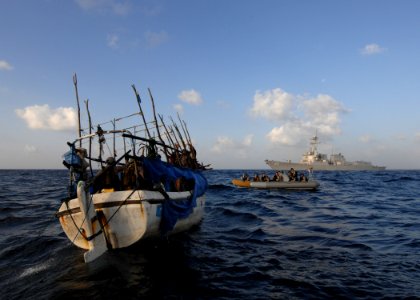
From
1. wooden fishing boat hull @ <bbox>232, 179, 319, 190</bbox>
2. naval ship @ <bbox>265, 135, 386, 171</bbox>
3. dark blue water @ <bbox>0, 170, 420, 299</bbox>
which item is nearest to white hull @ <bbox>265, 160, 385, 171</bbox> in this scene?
naval ship @ <bbox>265, 135, 386, 171</bbox>

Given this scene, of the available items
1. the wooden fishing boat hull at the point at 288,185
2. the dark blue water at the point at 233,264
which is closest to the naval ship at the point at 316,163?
the wooden fishing boat hull at the point at 288,185

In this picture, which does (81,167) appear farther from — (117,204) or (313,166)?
(313,166)

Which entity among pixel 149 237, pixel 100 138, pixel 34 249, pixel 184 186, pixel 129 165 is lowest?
pixel 34 249

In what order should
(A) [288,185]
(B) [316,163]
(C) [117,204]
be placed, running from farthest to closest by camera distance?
(B) [316,163], (A) [288,185], (C) [117,204]

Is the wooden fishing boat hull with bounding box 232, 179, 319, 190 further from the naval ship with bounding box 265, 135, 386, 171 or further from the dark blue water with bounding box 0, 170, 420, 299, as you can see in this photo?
the naval ship with bounding box 265, 135, 386, 171

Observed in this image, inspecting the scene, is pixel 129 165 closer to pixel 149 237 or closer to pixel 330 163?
A: pixel 149 237

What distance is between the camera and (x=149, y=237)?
10273 mm

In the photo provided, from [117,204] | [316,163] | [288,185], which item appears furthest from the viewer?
[316,163]

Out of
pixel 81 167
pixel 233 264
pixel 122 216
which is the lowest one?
pixel 233 264

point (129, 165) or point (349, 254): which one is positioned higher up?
point (129, 165)

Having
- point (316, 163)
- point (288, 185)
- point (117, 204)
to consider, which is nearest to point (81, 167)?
point (117, 204)

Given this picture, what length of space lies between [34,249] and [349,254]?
448 inches

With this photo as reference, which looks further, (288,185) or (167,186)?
(288,185)

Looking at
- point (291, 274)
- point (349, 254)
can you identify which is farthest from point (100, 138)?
point (349, 254)
